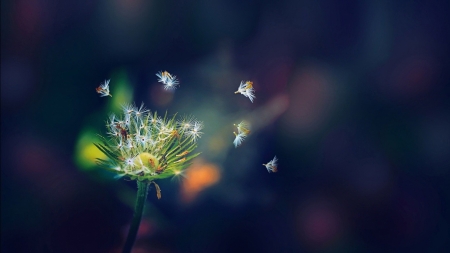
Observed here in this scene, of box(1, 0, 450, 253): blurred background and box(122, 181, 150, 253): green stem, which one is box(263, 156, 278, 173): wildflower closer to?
box(1, 0, 450, 253): blurred background

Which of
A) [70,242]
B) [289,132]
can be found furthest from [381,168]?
[70,242]

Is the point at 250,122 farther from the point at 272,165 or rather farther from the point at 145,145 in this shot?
the point at 145,145

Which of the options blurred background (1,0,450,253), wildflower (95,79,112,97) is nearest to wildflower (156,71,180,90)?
blurred background (1,0,450,253)

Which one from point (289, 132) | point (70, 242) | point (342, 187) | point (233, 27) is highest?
point (233, 27)

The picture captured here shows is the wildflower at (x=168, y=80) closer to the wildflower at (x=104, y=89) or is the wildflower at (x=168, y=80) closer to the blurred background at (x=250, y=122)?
the blurred background at (x=250, y=122)

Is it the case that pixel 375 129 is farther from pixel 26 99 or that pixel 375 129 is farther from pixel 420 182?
pixel 26 99

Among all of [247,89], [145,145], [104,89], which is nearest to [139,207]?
[145,145]
